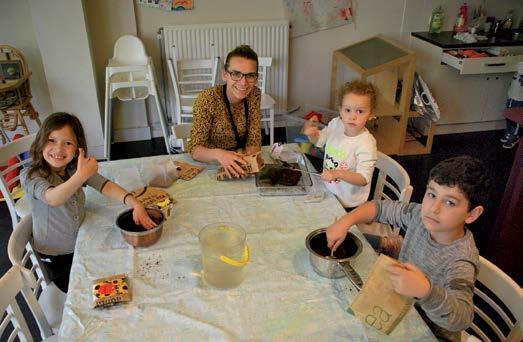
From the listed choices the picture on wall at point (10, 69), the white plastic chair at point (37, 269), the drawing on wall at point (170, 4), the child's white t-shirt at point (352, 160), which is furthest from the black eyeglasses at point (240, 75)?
the picture on wall at point (10, 69)

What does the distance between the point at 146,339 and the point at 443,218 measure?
775 millimetres

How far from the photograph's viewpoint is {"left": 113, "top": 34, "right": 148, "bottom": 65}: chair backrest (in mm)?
3283

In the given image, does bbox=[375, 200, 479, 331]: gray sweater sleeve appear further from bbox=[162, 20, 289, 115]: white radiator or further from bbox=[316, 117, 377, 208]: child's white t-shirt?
bbox=[162, 20, 289, 115]: white radiator

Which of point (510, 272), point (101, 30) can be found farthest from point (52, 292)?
point (101, 30)

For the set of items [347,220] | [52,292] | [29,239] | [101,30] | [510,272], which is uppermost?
[101,30]

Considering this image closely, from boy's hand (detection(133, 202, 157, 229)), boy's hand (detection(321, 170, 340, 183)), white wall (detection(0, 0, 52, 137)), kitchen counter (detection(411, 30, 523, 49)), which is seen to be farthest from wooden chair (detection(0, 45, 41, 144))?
kitchen counter (detection(411, 30, 523, 49))

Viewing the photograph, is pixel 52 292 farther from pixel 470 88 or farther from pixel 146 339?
pixel 470 88

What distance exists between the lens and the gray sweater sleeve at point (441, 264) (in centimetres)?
95

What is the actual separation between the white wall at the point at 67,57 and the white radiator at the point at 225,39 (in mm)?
619

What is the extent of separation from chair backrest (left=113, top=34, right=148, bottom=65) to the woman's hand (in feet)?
6.31

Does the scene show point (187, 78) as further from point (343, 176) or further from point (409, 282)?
point (409, 282)

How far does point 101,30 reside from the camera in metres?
3.31

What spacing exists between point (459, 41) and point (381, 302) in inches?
123

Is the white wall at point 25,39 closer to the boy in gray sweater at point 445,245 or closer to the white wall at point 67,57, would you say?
the white wall at point 67,57
